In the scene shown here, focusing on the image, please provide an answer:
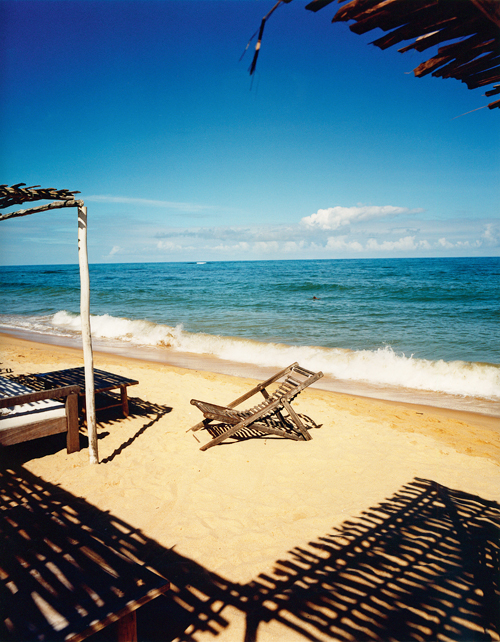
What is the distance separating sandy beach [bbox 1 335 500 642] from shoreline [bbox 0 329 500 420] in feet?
2.42

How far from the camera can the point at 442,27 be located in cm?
140

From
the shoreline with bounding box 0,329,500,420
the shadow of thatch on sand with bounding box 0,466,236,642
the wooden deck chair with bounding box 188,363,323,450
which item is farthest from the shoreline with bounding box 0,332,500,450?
the shadow of thatch on sand with bounding box 0,466,236,642

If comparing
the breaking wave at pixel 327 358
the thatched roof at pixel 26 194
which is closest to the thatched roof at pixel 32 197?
the thatched roof at pixel 26 194

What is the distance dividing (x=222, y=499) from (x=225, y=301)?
23778mm

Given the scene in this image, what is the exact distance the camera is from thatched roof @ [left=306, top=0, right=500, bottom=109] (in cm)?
128

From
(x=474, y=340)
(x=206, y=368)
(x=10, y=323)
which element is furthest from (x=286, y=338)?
(x=10, y=323)

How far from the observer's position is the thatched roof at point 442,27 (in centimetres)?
128

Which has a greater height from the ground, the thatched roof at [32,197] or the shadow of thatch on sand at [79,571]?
the thatched roof at [32,197]

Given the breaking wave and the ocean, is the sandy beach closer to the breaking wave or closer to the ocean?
the breaking wave

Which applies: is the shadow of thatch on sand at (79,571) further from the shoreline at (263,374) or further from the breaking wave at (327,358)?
the breaking wave at (327,358)

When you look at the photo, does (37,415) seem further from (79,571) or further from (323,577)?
(323,577)

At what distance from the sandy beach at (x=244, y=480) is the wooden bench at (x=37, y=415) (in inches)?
16.2

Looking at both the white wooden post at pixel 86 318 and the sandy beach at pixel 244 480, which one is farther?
the white wooden post at pixel 86 318

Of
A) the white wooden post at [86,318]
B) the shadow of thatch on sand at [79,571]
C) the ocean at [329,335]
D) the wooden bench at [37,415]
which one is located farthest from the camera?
the ocean at [329,335]
